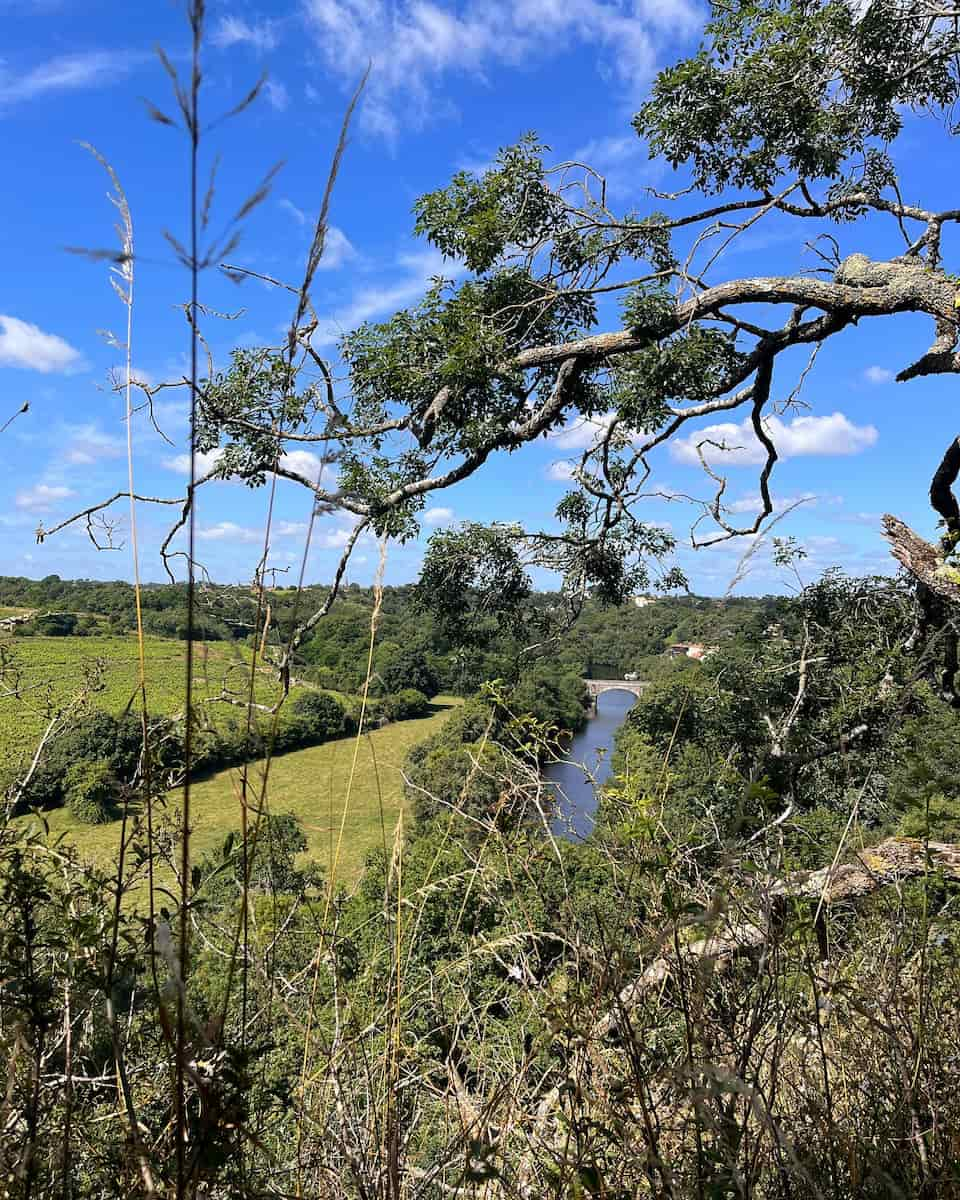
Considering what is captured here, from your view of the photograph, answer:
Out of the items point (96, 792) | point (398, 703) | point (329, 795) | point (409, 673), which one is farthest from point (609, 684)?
point (96, 792)

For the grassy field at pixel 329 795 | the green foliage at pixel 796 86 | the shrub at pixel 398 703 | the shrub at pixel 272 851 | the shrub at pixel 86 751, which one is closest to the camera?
the shrub at pixel 272 851

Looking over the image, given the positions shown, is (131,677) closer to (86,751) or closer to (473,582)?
(86,751)

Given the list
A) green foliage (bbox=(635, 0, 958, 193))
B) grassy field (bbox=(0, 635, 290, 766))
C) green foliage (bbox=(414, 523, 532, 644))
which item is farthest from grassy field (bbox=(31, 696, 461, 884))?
green foliage (bbox=(635, 0, 958, 193))

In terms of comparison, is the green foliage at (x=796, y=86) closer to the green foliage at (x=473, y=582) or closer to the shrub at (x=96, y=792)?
the green foliage at (x=473, y=582)

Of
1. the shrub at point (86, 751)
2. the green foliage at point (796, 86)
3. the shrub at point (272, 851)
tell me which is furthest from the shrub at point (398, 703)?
the green foliage at point (796, 86)

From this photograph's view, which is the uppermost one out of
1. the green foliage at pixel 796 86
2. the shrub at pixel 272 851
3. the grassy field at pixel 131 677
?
the green foliage at pixel 796 86

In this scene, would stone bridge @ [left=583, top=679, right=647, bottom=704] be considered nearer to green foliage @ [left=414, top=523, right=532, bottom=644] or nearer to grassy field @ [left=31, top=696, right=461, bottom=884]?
green foliage @ [left=414, top=523, right=532, bottom=644]

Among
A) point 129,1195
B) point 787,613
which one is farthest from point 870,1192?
point 787,613

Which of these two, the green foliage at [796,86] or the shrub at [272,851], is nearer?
the shrub at [272,851]

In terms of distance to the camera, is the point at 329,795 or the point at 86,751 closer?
the point at 329,795

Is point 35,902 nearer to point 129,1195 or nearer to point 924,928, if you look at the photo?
point 129,1195

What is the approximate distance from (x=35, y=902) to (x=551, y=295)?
412cm

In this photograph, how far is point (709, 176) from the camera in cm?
480

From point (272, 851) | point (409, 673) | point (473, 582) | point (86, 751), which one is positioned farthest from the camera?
point (473, 582)
